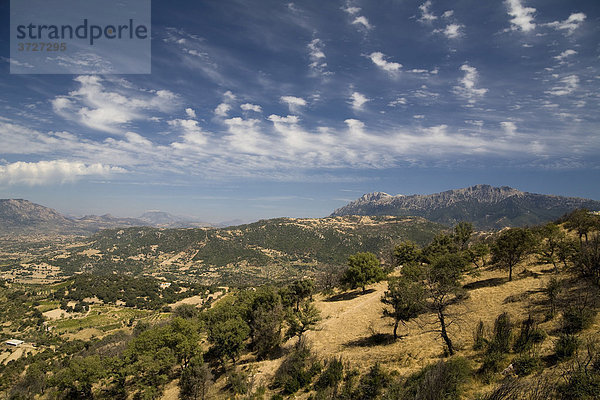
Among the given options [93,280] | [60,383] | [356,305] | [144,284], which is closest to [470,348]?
[356,305]

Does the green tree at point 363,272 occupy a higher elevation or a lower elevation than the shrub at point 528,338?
lower

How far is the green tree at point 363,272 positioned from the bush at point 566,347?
3552 centimetres

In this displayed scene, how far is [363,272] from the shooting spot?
172 feet

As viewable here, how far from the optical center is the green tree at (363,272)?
51.6 meters

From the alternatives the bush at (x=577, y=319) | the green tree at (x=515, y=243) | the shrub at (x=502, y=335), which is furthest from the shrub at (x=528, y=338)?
the green tree at (x=515, y=243)

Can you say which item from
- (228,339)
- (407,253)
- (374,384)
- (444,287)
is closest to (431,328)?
(444,287)

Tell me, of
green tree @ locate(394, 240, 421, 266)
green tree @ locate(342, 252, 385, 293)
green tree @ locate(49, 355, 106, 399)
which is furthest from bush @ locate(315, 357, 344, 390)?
→ green tree @ locate(394, 240, 421, 266)

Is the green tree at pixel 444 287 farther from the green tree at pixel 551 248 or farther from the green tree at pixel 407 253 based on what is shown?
the green tree at pixel 407 253

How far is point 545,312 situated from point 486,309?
5654 millimetres

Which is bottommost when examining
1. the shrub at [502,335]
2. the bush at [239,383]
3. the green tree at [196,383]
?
the green tree at [196,383]

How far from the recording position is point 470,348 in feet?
70.7

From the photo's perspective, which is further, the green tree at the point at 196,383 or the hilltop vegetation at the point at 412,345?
the green tree at the point at 196,383

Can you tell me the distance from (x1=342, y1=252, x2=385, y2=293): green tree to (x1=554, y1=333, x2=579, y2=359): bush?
3552 centimetres

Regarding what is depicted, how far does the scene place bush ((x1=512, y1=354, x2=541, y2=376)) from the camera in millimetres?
15477
